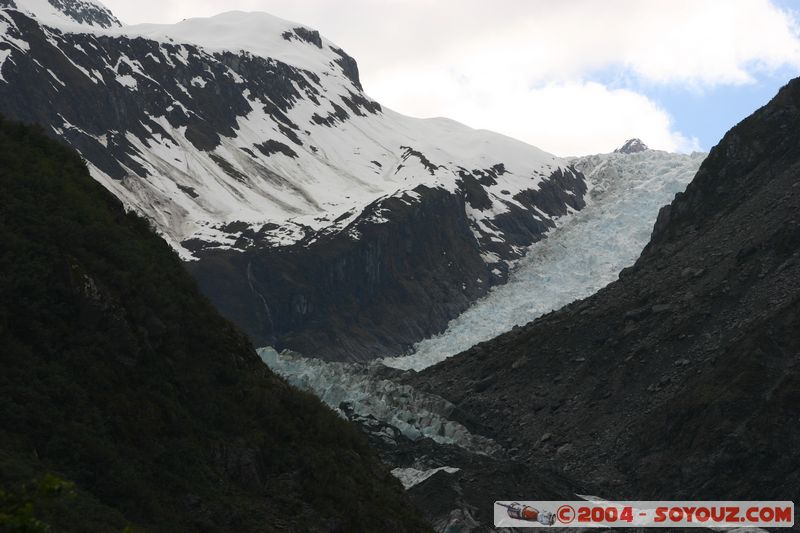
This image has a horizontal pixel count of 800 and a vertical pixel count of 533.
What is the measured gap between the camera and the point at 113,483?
2347cm

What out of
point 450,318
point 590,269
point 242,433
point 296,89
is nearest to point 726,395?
point 242,433

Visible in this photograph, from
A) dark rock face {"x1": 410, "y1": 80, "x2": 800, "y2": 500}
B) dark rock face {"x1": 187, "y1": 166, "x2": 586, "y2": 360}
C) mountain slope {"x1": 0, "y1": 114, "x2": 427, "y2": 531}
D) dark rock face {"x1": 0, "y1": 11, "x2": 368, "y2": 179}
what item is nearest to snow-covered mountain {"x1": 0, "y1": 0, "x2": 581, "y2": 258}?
dark rock face {"x1": 0, "y1": 11, "x2": 368, "y2": 179}

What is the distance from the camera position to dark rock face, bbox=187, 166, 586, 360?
435 feet

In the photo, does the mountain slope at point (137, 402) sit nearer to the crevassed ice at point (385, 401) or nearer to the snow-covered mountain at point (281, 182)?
the crevassed ice at point (385, 401)

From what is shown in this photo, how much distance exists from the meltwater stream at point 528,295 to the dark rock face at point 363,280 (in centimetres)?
1001

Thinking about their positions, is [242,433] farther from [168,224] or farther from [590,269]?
[168,224]

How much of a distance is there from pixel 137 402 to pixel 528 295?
93412 mm

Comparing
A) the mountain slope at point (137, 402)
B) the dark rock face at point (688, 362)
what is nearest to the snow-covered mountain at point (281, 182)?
the dark rock face at point (688, 362)

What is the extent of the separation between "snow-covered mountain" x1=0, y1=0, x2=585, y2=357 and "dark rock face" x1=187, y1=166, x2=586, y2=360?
0.25 metres

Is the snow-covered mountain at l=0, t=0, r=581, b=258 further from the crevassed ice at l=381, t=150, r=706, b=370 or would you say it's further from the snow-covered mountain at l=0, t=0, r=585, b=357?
the crevassed ice at l=381, t=150, r=706, b=370

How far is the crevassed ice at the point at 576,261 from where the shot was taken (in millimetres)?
107900

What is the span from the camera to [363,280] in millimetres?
143750

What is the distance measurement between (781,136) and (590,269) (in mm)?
44115

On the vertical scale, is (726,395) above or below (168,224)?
below
